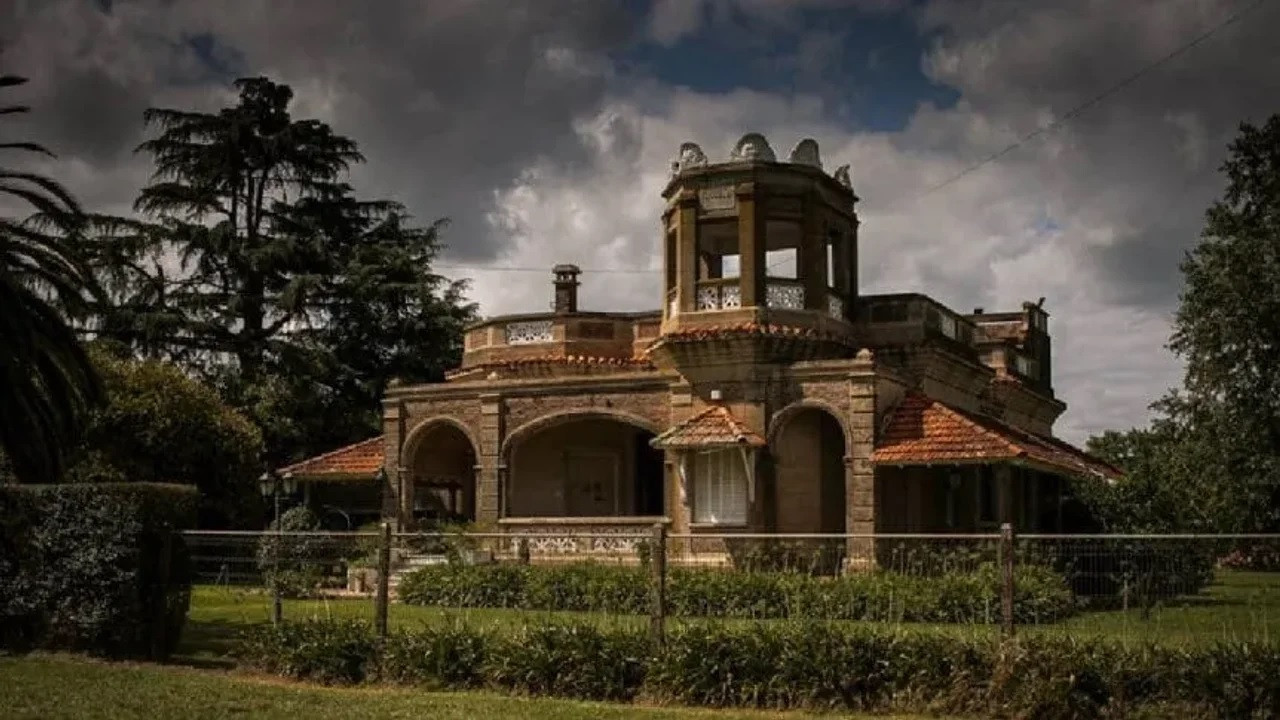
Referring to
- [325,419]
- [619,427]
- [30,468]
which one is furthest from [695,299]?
[325,419]

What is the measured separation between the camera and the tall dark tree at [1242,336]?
105 ft

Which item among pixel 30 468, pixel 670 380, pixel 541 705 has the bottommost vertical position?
pixel 541 705

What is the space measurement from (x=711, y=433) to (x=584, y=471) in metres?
6.36

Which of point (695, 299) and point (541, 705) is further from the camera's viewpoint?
point (695, 299)

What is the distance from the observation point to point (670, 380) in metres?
28.7

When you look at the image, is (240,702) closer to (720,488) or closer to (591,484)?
(720,488)

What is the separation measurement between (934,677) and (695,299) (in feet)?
52.2

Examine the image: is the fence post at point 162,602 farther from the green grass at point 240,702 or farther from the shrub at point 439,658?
the shrub at point 439,658

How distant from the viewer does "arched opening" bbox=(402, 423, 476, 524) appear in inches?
1268

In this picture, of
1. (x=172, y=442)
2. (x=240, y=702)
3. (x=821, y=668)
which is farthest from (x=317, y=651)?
(x=172, y=442)

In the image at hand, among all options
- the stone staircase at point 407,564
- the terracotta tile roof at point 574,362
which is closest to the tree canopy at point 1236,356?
the terracotta tile roof at point 574,362

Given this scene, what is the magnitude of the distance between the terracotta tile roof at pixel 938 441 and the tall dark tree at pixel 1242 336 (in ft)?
24.1

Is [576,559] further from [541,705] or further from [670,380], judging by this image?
[541,705]

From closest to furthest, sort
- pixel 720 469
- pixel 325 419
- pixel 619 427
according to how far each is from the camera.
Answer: pixel 720 469 < pixel 619 427 < pixel 325 419
